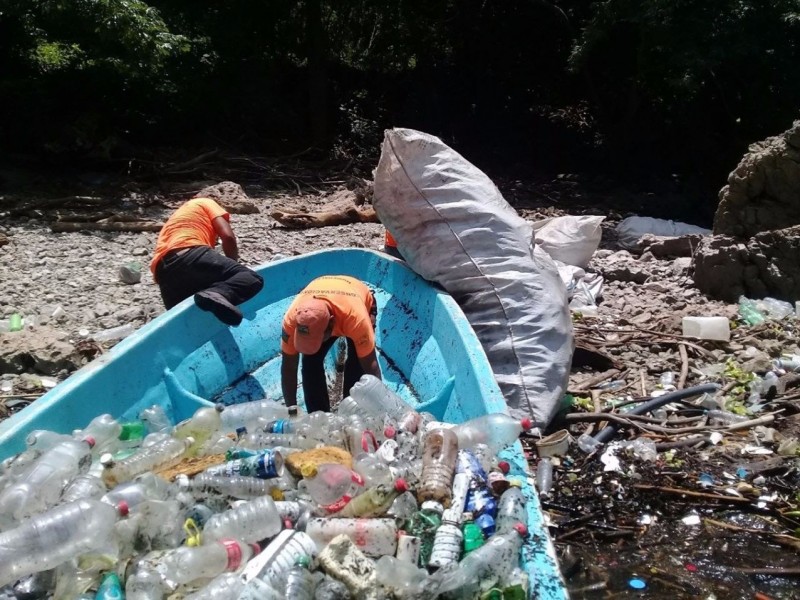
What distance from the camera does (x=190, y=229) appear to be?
15.6 ft

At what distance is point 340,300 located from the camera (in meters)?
3.73

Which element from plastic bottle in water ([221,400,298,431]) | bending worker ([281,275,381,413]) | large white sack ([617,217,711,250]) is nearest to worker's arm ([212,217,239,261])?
bending worker ([281,275,381,413])

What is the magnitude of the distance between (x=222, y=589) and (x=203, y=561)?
0.45 feet

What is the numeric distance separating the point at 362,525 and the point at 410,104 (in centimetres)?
1367

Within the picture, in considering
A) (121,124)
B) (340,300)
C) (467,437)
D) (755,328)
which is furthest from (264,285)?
(121,124)

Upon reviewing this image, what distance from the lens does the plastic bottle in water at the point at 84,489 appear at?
241 cm

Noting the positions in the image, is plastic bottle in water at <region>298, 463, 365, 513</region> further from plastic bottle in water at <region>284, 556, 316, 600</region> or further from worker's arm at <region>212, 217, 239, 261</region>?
worker's arm at <region>212, 217, 239, 261</region>

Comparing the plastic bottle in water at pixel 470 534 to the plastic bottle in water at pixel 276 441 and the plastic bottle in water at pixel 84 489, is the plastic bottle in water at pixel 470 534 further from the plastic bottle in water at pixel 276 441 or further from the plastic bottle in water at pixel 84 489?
the plastic bottle in water at pixel 84 489

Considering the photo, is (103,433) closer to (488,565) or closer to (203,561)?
(203,561)

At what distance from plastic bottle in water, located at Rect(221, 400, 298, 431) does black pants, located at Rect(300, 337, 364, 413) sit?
493 mm

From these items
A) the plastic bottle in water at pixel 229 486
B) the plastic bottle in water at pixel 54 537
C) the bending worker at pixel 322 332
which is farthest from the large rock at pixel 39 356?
the plastic bottle in water at pixel 54 537

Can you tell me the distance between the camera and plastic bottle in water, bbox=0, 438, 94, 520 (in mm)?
2336

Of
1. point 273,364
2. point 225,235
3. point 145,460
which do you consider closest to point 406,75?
point 225,235

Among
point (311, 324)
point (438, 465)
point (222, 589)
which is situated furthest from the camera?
point (311, 324)
